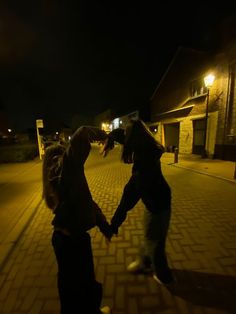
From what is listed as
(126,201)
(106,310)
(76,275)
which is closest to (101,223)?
(126,201)

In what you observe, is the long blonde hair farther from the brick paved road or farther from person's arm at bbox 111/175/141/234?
the brick paved road

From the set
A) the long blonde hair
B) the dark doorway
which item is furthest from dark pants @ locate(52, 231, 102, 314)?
the dark doorway

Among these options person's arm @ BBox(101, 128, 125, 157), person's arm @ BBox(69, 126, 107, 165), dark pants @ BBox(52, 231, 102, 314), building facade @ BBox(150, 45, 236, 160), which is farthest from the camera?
building facade @ BBox(150, 45, 236, 160)

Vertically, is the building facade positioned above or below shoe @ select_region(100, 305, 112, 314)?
above

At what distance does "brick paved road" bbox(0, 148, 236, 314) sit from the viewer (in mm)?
2152

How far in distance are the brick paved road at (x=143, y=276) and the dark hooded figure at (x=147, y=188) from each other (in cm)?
31

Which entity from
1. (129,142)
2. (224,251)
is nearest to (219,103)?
(224,251)

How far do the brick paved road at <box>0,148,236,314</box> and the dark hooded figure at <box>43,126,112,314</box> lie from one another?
67cm

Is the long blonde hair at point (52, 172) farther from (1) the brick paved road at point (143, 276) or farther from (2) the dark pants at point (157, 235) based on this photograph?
(1) the brick paved road at point (143, 276)

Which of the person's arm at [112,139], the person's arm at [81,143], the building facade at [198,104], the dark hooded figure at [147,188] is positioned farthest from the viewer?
the building facade at [198,104]

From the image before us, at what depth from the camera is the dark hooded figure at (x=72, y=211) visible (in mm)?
1544

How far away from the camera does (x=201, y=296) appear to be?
222cm

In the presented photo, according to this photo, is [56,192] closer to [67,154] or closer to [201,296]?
[67,154]

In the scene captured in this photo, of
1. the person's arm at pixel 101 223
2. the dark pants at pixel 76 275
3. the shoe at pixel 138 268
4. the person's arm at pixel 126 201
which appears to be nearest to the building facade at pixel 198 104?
the shoe at pixel 138 268
